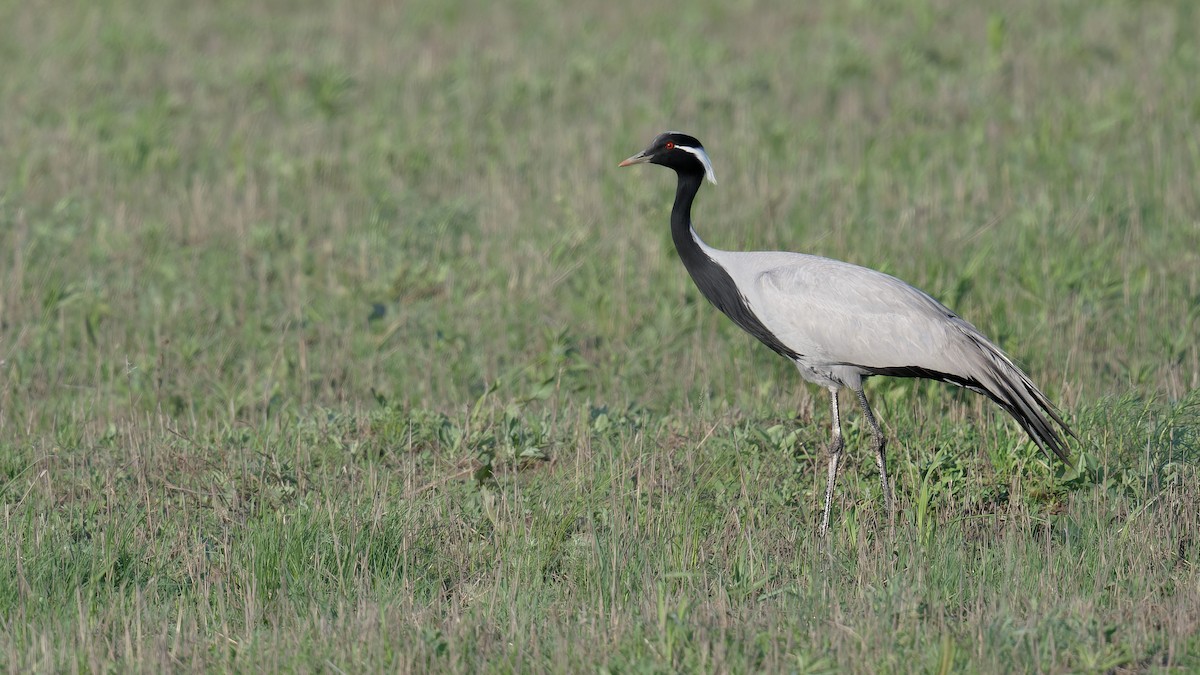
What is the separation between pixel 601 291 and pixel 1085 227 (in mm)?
3215

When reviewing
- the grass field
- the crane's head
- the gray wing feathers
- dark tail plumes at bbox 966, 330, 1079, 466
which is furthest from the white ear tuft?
dark tail plumes at bbox 966, 330, 1079, 466

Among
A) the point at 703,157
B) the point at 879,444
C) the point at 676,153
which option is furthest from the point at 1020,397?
the point at 676,153

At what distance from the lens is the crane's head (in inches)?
266

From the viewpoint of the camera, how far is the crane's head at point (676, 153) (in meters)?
6.75

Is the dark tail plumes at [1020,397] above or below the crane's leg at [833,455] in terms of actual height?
above

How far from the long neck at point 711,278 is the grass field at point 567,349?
17.6 inches

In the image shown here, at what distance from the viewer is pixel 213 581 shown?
5199 millimetres

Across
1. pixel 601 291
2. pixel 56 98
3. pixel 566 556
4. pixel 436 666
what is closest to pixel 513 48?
pixel 56 98

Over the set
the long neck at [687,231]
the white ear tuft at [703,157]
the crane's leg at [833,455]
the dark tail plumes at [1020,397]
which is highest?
the white ear tuft at [703,157]

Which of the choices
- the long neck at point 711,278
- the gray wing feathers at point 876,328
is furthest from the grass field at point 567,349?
the long neck at point 711,278

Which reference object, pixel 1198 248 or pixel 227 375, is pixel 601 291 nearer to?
pixel 227 375

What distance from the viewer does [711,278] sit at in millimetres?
6473

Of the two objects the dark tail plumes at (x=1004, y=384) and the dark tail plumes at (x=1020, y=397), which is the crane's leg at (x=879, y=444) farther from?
the dark tail plumes at (x=1020, y=397)

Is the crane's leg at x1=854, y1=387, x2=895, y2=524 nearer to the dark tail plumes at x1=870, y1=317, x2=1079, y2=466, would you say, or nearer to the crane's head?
the dark tail plumes at x1=870, y1=317, x2=1079, y2=466
